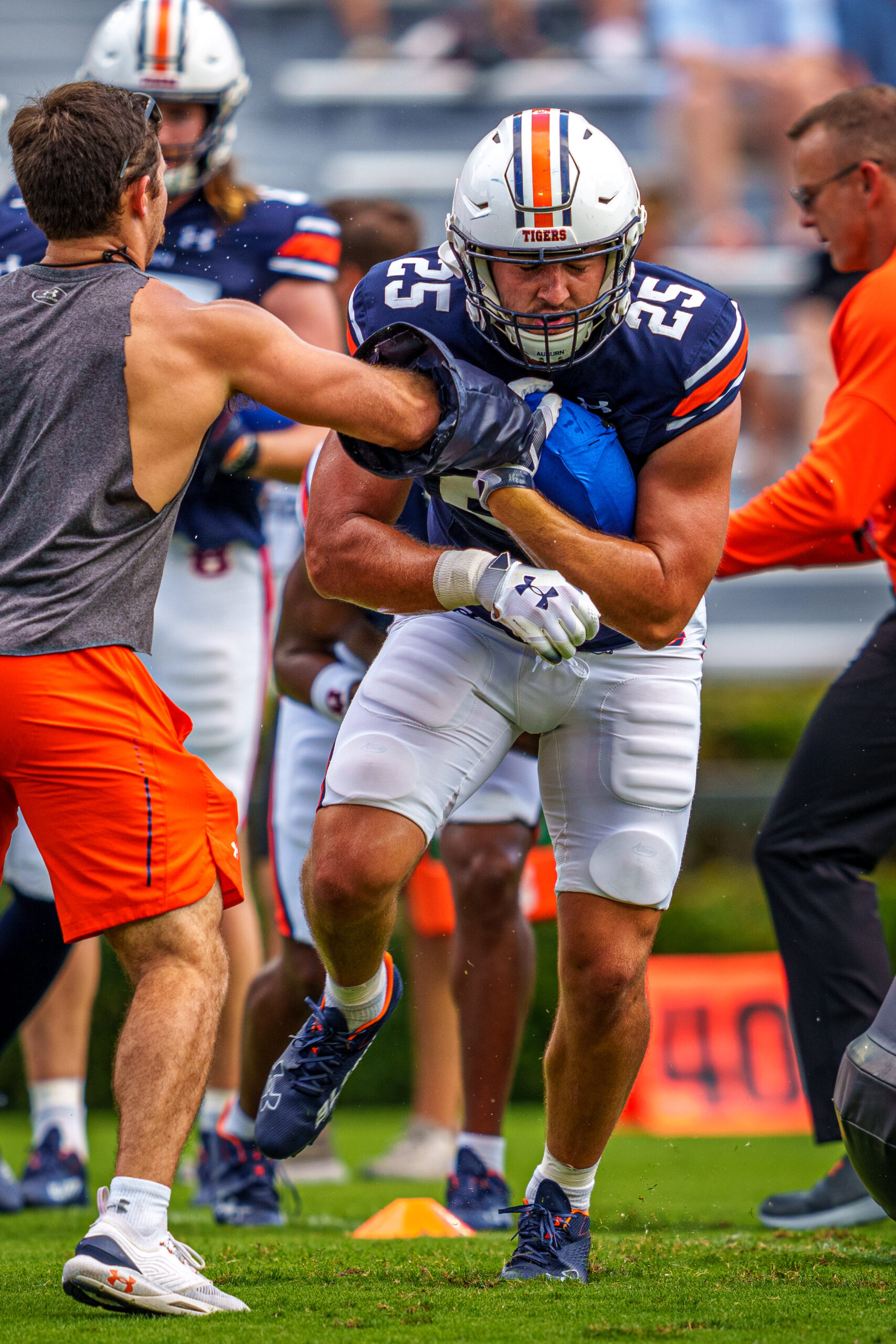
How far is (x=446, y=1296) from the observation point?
283cm

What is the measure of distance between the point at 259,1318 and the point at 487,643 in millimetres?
1252

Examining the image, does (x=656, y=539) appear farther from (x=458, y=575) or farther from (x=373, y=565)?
(x=373, y=565)

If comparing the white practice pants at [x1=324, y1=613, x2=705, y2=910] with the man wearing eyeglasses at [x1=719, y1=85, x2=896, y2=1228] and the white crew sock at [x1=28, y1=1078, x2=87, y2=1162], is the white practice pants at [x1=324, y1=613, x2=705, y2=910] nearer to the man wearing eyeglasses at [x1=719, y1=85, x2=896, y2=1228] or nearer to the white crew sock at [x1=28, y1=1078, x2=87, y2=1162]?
the man wearing eyeglasses at [x1=719, y1=85, x2=896, y2=1228]

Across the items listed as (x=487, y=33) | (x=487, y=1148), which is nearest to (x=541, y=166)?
(x=487, y=1148)

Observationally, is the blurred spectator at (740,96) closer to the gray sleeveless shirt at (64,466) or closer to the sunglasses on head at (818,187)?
the sunglasses on head at (818,187)

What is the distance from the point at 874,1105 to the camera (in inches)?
109

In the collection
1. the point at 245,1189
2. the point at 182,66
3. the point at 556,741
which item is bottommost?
the point at 245,1189

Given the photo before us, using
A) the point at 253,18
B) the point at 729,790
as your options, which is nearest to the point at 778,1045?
the point at 729,790

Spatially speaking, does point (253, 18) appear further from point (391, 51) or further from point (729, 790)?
point (729, 790)

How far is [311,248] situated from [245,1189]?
2.44 metres

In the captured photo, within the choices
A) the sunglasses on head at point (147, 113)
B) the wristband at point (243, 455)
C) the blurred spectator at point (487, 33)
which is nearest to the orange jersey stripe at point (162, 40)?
the wristband at point (243, 455)

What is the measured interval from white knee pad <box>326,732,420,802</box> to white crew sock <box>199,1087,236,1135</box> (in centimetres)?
162

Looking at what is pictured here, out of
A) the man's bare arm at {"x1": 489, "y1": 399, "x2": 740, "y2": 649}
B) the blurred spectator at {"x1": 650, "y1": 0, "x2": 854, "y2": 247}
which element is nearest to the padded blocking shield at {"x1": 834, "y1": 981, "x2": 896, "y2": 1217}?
the man's bare arm at {"x1": 489, "y1": 399, "x2": 740, "y2": 649}

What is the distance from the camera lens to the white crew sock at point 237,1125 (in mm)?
4094
